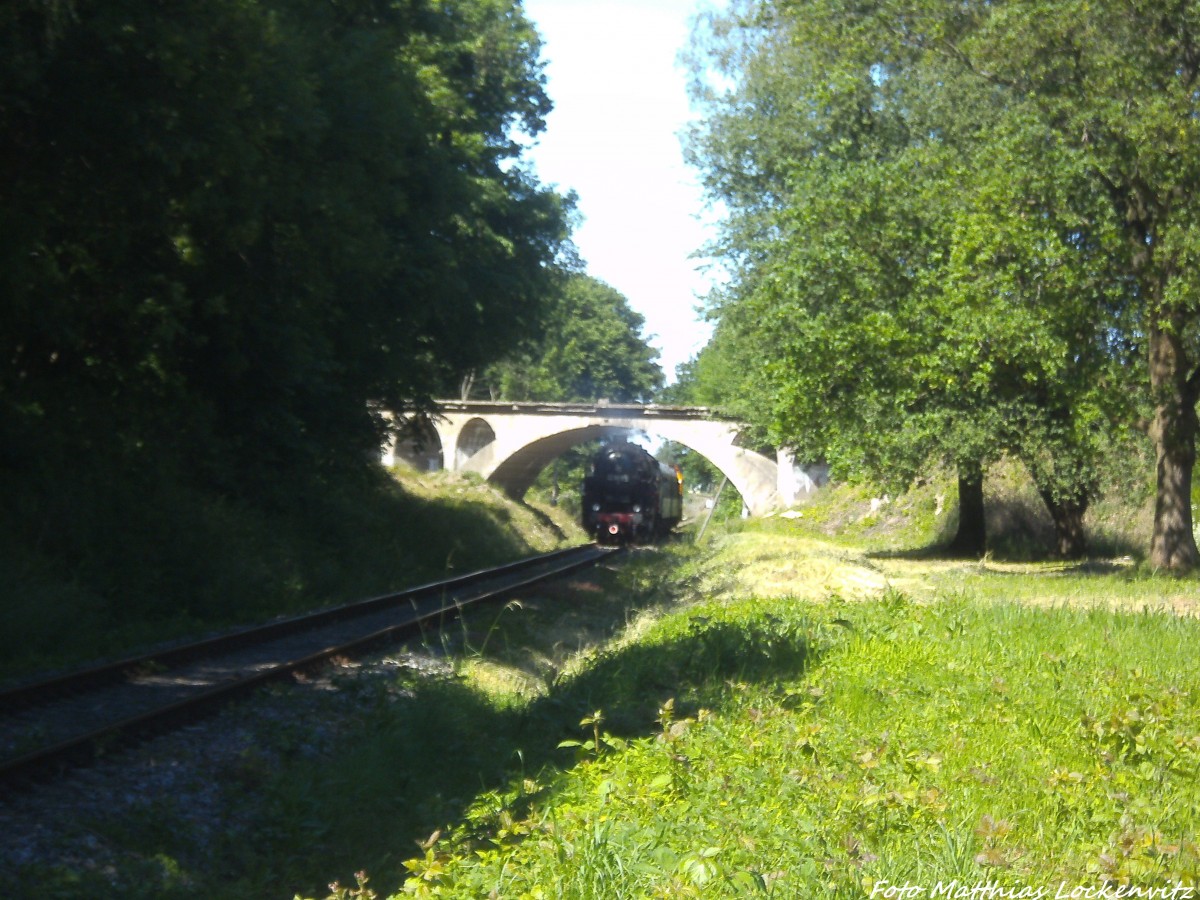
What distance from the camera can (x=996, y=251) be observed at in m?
19.0

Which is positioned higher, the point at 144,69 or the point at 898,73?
the point at 898,73

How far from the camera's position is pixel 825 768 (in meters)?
6.40

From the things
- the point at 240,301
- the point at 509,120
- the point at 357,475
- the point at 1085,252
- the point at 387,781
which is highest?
the point at 509,120

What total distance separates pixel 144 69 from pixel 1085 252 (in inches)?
539

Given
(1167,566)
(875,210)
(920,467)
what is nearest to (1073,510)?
(920,467)

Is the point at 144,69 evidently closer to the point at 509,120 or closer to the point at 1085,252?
the point at 1085,252

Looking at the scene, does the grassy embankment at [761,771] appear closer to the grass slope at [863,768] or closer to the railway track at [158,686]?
the grass slope at [863,768]

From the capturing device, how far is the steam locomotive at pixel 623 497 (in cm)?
4144

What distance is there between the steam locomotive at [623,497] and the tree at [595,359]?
39664 millimetres

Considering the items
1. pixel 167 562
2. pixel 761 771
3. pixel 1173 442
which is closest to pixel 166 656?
pixel 167 562

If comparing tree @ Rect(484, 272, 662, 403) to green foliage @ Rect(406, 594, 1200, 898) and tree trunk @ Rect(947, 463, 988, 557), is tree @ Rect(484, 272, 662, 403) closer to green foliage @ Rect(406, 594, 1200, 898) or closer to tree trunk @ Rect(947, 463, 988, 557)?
tree trunk @ Rect(947, 463, 988, 557)

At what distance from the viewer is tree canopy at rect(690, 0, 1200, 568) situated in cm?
1819

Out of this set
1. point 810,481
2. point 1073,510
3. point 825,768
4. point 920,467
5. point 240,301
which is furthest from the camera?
point 810,481

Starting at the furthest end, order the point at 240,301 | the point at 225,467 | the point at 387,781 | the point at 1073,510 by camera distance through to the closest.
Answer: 1. the point at 1073,510
2. the point at 225,467
3. the point at 240,301
4. the point at 387,781
